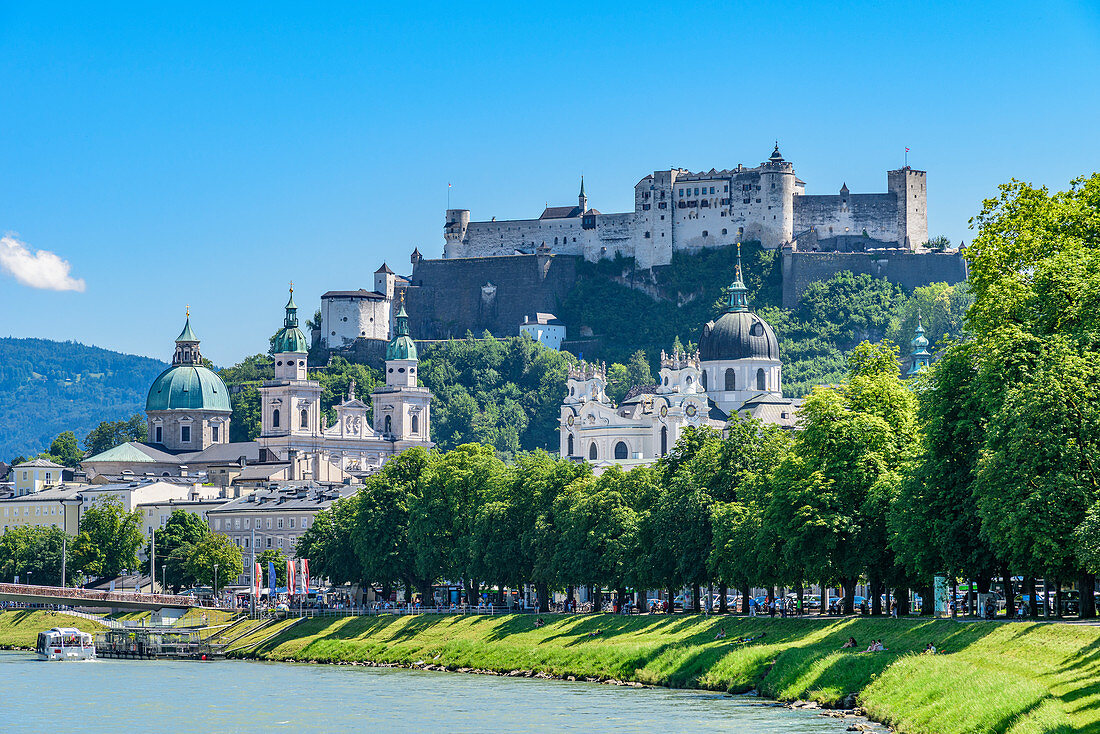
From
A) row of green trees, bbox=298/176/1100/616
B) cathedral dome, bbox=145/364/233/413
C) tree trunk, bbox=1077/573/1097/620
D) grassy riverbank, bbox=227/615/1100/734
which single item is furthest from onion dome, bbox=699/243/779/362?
tree trunk, bbox=1077/573/1097/620

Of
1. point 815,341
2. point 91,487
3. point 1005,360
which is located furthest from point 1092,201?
point 815,341

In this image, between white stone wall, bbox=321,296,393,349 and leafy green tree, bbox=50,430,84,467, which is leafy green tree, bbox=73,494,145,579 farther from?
white stone wall, bbox=321,296,393,349

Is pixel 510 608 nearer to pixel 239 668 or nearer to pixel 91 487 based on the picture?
pixel 239 668

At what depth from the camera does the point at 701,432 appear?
78812 millimetres

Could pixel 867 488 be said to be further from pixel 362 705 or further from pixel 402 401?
pixel 402 401

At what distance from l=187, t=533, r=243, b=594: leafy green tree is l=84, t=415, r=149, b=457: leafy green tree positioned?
74.1 m

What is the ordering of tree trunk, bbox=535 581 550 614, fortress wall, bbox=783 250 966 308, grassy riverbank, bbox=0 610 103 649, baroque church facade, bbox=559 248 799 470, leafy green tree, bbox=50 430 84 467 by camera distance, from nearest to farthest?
tree trunk, bbox=535 581 550 614
grassy riverbank, bbox=0 610 103 649
baroque church facade, bbox=559 248 799 470
leafy green tree, bbox=50 430 84 467
fortress wall, bbox=783 250 966 308

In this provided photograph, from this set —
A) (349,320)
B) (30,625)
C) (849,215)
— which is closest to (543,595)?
(30,625)

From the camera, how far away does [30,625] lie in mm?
95000

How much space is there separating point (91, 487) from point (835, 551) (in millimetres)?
91259

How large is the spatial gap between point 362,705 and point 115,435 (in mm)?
136306

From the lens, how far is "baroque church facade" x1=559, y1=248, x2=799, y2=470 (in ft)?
446

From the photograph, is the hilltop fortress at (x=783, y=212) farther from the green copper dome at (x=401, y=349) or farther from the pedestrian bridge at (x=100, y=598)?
the pedestrian bridge at (x=100, y=598)

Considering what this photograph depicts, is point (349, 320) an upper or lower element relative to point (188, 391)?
upper
